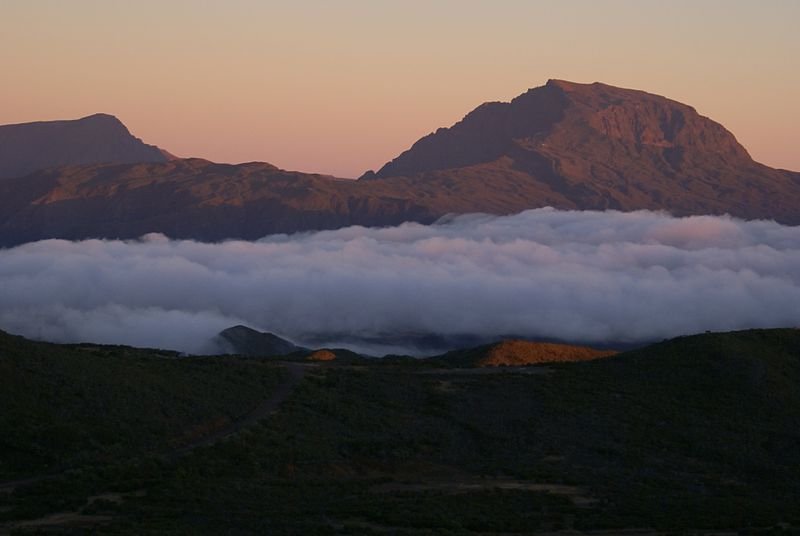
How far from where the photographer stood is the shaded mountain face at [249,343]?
157 m

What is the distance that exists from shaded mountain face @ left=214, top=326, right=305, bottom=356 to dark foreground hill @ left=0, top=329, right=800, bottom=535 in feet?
263

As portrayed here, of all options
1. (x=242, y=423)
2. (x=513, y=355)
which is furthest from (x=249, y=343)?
(x=242, y=423)

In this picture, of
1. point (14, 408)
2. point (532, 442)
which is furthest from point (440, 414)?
point (14, 408)

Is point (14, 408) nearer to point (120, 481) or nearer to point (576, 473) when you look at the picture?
point (120, 481)

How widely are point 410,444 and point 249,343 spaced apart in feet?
354

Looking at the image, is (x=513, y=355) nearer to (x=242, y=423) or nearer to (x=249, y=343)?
(x=242, y=423)

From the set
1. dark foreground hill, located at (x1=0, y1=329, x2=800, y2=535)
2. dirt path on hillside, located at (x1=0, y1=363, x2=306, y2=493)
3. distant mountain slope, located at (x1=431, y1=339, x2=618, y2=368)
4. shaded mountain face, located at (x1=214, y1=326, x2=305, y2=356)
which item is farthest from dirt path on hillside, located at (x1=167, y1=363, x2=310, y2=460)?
shaded mountain face, located at (x1=214, y1=326, x2=305, y2=356)

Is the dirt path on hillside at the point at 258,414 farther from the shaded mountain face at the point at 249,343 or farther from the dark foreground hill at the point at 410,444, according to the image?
the shaded mountain face at the point at 249,343

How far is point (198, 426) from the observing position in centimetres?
5234

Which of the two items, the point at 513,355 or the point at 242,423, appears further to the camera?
the point at 513,355

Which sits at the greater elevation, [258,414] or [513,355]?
[513,355]

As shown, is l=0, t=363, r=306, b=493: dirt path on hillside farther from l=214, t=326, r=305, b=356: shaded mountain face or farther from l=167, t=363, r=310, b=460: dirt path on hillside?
l=214, t=326, r=305, b=356: shaded mountain face

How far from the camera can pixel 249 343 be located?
526 ft

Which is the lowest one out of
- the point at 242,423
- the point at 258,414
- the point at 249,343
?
the point at 242,423
